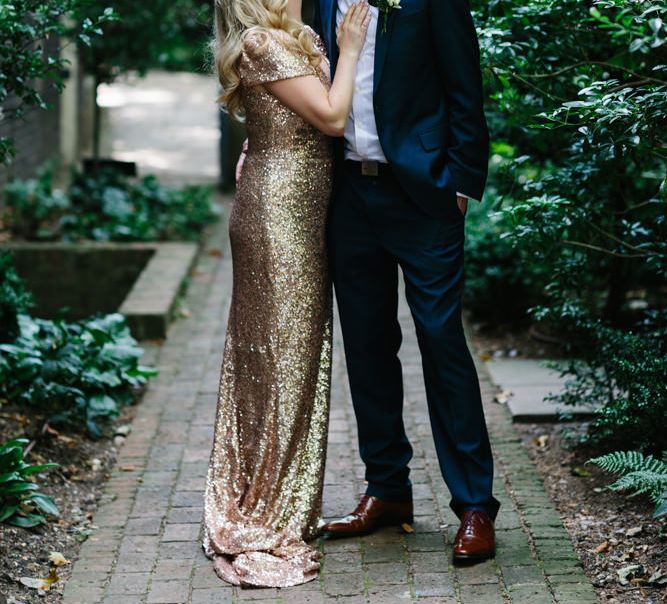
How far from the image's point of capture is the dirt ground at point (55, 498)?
406cm

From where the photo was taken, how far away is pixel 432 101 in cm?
399

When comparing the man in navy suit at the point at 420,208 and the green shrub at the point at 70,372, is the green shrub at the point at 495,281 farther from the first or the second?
the man in navy suit at the point at 420,208

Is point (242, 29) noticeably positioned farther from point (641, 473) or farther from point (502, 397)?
point (502, 397)

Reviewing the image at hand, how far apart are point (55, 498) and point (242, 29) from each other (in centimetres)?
212

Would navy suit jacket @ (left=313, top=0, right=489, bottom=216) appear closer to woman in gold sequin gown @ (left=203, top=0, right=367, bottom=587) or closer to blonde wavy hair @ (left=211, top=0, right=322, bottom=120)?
woman in gold sequin gown @ (left=203, top=0, right=367, bottom=587)

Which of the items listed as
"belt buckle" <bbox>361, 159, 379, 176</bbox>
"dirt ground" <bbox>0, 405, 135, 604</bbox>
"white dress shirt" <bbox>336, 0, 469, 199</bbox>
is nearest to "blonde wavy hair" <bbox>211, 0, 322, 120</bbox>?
"white dress shirt" <bbox>336, 0, 469, 199</bbox>

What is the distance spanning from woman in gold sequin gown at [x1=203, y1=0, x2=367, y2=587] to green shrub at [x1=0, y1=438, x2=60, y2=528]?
72 centimetres

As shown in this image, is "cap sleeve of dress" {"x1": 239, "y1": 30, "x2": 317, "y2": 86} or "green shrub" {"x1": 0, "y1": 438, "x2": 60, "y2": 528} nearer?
"cap sleeve of dress" {"x1": 239, "y1": 30, "x2": 317, "y2": 86}

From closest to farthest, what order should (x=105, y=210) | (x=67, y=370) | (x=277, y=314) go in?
(x=277, y=314) → (x=67, y=370) → (x=105, y=210)

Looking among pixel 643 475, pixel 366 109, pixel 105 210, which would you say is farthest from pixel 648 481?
pixel 105 210

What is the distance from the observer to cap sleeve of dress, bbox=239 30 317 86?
3.93 m

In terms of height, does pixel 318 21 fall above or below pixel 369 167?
above

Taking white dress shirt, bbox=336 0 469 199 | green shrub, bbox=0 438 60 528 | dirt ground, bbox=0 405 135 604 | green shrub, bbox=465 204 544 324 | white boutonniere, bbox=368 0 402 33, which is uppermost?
A: white boutonniere, bbox=368 0 402 33

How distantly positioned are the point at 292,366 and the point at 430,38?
1275 mm
